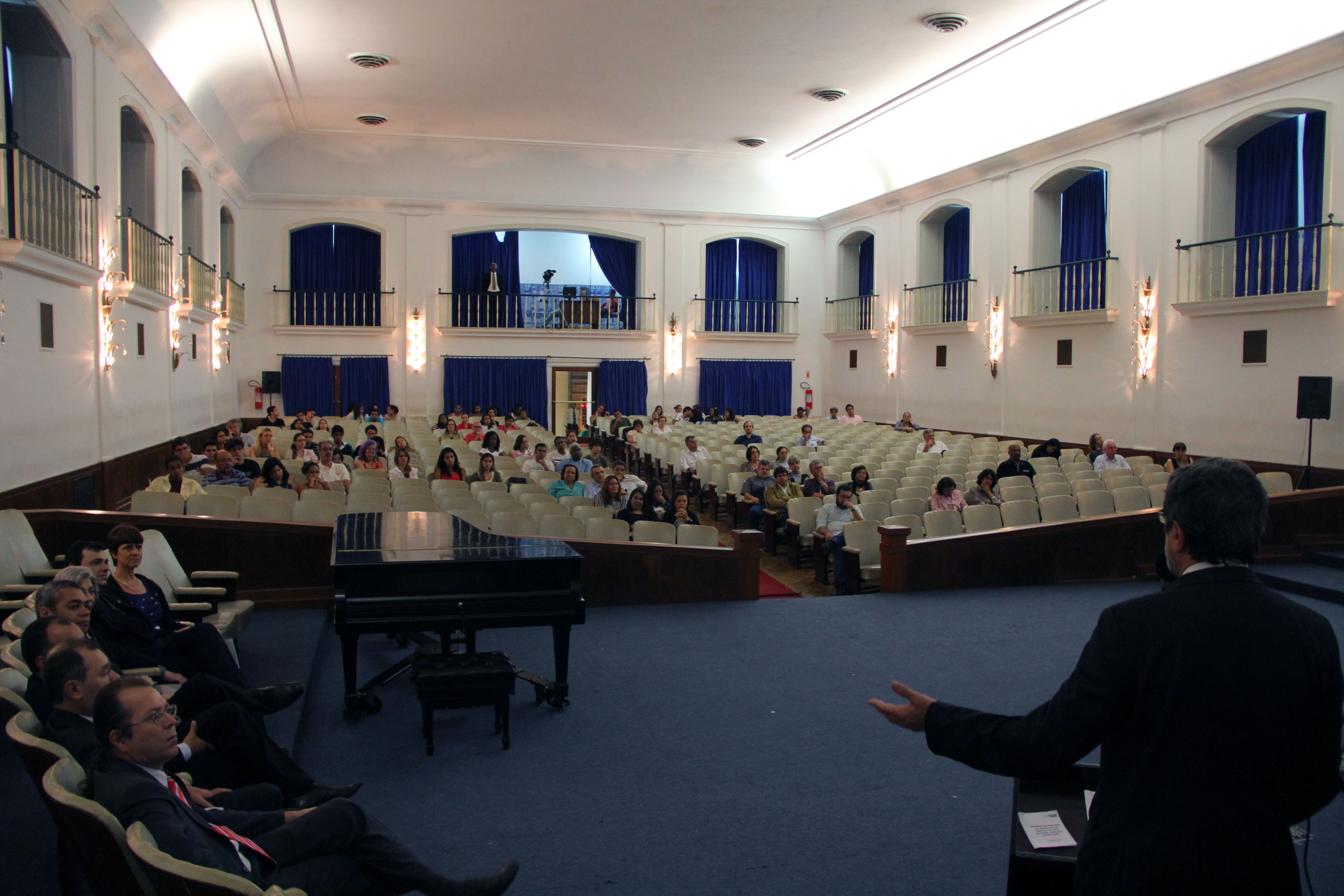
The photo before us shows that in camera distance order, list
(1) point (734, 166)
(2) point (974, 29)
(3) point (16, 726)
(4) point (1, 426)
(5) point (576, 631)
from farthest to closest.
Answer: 1. (1) point (734, 166)
2. (2) point (974, 29)
3. (4) point (1, 426)
4. (5) point (576, 631)
5. (3) point (16, 726)

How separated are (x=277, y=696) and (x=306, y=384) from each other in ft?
53.2

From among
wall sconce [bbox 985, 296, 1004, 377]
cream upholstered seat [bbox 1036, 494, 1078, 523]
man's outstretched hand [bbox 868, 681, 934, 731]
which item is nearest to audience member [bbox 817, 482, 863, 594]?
cream upholstered seat [bbox 1036, 494, 1078, 523]

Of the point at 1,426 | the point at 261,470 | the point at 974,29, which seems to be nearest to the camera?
the point at 1,426

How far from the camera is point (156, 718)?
242cm

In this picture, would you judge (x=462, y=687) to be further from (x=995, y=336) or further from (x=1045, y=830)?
(x=995, y=336)

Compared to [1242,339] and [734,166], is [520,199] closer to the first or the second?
[734,166]

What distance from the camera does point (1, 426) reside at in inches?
275

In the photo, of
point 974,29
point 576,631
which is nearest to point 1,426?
point 576,631

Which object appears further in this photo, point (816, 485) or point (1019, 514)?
point (816, 485)

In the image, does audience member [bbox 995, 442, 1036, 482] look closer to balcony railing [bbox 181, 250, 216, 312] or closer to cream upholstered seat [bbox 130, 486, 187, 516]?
cream upholstered seat [bbox 130, 486, 187, 516]

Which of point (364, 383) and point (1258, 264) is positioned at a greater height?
point (1258, 264)

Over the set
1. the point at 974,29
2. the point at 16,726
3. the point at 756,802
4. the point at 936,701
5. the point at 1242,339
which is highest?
the point at 974,29

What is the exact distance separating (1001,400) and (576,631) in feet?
37.5

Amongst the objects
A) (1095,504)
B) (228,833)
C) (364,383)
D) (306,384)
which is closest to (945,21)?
(1095,504)
